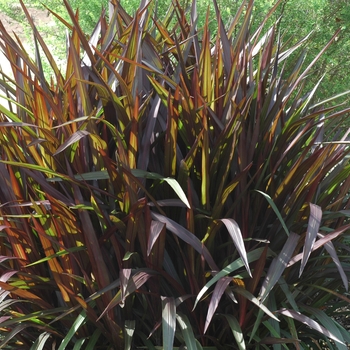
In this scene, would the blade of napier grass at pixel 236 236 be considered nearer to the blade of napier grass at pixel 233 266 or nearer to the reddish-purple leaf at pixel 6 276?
the blade of napier grass at pixel 233 266

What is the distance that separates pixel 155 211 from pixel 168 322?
0.43 m

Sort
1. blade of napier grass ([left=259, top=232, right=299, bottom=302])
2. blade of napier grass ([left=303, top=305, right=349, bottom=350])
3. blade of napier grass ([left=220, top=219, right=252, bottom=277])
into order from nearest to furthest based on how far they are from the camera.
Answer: blade of napier grass ([left=220, top=219, right=252, bottom=277]) → blade of napier grass ([left=259, top=232, right=299, bottom=302]) → blade of napier grass ([left=303, top=305, right=349, bottom=350])

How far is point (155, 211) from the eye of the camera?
6.58 feet

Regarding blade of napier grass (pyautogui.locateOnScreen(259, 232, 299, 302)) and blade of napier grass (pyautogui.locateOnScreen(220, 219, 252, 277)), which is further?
blade of napier grass (pyautogui.locateOnScreen(259, 232, 299, 302))

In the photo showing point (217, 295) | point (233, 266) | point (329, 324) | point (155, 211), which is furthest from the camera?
point (155, 211)

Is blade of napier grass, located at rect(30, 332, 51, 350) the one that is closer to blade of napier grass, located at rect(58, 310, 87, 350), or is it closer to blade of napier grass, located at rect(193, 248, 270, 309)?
blade of napier grass, located at rect(58, 310, 87, 350)

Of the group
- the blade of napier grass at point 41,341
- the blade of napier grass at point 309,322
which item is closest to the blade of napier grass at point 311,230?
the blade of napier grass at point 309,322

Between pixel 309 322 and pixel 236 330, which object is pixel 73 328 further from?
pixel 309 322

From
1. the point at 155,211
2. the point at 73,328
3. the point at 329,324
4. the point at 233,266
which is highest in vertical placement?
the point at 155,211

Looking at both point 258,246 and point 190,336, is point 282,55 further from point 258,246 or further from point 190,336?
point 190,336

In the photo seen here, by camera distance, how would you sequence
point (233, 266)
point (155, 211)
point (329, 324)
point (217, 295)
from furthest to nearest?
1. point (155, 211)
2. point (329, 324)
3. point (233, 266)
4. point (217, 295)

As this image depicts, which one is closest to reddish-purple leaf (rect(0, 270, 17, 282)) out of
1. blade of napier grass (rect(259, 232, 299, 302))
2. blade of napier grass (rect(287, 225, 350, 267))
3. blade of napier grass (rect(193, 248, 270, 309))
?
blade of napier grass (rect(193, 248, 270, 309))

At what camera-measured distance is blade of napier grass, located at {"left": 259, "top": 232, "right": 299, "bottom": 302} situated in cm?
174

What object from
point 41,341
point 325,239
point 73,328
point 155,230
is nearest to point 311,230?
point 325,239
